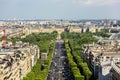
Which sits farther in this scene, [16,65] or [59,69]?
[59,69]

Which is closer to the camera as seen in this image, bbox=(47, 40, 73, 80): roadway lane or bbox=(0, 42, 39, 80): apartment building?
bbox=(0, 42, 39, 80): apartment building

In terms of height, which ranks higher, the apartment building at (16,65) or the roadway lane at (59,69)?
the apartment building at (16,65)

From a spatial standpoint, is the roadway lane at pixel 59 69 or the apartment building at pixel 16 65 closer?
the apartment building at pixel 16 65

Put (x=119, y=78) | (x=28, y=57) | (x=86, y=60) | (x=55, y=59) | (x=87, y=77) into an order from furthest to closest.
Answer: (x=55, y=59), (x=86, y=60), (x=28, y=57), (x=87, y=77), (x=119, y=78)

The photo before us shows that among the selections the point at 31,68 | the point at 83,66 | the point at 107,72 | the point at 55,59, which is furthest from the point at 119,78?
the point at 55,59

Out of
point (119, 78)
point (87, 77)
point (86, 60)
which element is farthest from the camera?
point (86, 60)

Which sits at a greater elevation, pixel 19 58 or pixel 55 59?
pixel 19 58

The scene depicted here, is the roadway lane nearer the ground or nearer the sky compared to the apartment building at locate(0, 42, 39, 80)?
nearer the ground

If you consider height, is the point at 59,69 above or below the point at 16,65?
below

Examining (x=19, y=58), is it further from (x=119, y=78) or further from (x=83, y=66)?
(x=119, y=78)

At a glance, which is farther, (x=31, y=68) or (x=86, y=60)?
(x=86, y=60)
